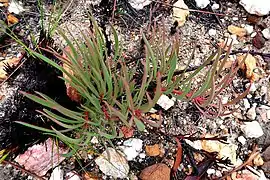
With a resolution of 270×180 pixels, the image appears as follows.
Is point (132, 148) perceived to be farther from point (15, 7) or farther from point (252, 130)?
point (15, 7)

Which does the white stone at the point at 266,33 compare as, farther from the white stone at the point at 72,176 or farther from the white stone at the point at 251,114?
the white stone at the point at 72,176

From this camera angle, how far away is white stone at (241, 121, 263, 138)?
49.9 inches

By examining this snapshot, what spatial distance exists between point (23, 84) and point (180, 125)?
43cm

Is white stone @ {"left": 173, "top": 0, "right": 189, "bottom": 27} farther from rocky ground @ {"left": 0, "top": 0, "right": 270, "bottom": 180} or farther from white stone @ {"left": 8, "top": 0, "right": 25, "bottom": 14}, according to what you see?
white stone @ {"left": 8, "top": 0, "right": 25, "bottom": 14}

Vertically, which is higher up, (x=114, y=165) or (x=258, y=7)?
(x=258, y=7)

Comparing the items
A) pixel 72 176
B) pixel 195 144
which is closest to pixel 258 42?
pixel 195 144

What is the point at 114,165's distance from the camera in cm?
117

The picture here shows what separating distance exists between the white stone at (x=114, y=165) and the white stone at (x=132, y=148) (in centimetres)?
2

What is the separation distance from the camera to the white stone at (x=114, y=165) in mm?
1172

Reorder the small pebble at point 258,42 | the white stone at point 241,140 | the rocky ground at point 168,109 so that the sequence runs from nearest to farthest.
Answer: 1. the rocky ground at point 168,109
2. the white stone at point 241,140
3. the small pebble at point 258,42

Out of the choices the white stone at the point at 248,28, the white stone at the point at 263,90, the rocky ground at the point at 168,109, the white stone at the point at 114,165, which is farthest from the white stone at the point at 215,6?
the white stone at the point at 114,165

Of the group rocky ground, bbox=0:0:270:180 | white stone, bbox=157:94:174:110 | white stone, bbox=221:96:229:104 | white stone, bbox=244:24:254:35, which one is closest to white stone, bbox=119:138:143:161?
rocky ground, bbox=0:0:270:180

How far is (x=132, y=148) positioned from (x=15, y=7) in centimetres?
52

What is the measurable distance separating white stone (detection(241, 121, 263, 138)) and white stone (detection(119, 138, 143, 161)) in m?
0.29
